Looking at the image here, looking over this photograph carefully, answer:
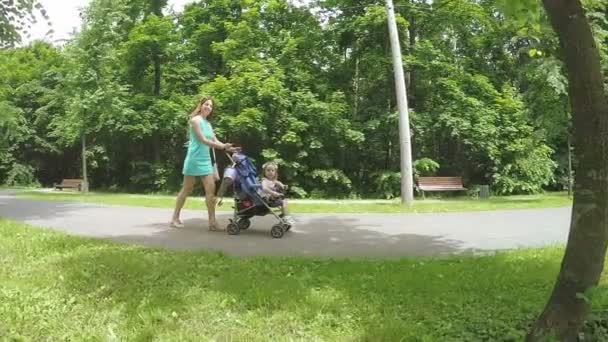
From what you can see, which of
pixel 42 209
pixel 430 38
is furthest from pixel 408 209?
pixel 430 38

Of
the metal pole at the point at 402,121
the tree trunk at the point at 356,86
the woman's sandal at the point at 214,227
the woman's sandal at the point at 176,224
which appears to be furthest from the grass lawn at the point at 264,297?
the tree trunk at the point at 356,86

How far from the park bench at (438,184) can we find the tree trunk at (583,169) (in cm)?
1468

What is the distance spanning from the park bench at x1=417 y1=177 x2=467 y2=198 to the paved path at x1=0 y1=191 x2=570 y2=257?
7048mm

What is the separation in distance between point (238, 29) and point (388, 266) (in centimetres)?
1755

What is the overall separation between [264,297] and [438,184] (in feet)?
48.9

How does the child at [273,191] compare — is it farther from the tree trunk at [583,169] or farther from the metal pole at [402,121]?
the metal pole at [402,121]

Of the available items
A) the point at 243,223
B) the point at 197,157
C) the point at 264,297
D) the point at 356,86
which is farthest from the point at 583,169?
the point at 356,86

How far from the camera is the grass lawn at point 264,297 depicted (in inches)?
162

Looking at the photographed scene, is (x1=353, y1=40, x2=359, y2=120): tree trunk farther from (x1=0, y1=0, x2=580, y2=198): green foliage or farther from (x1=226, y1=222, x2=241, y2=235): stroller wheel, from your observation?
(x1=226, y1=222, x2=241, y2=235): stroller wheel

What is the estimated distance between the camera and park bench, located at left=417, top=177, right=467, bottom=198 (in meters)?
18.5

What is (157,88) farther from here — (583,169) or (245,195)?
(583,169)

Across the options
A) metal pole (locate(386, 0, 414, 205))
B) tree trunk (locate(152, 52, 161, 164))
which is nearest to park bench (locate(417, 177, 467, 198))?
metal pole (locate(386, 0, 414, 205))

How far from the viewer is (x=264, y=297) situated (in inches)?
183

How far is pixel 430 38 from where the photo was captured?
22.3 metres
